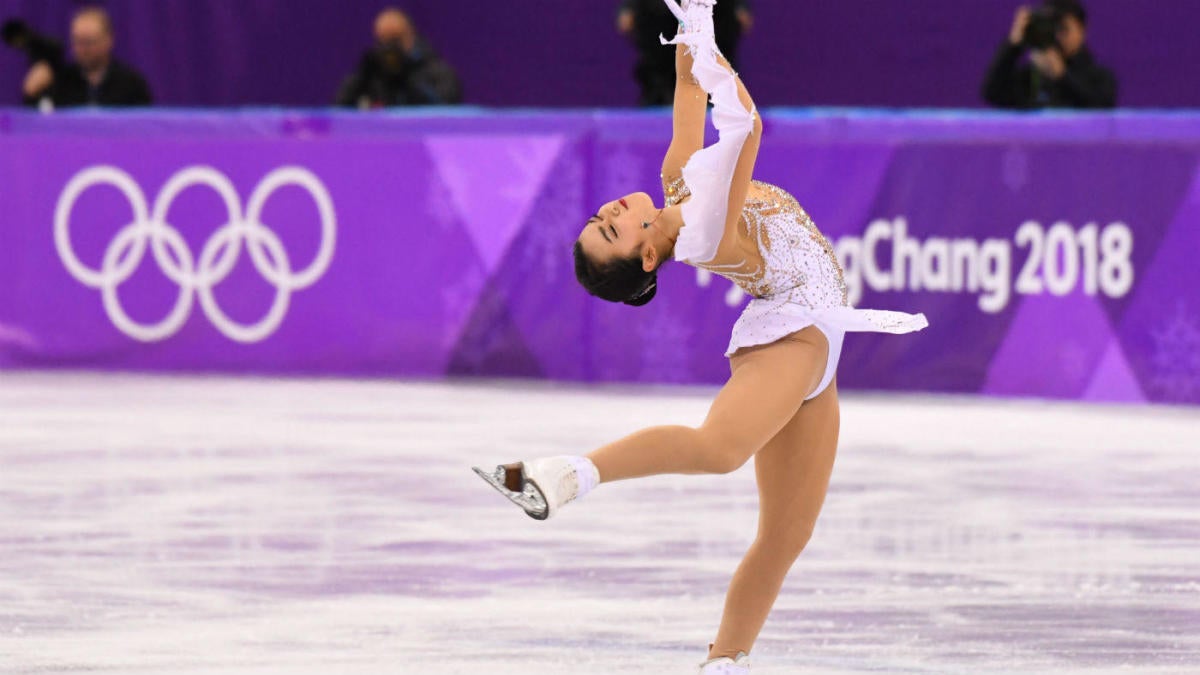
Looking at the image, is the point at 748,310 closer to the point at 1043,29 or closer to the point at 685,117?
the point at 685,117

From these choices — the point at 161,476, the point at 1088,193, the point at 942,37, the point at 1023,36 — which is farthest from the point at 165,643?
the point at 942,37

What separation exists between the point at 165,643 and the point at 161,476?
3335mm

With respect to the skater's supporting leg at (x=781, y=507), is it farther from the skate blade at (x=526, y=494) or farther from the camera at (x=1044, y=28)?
the camera at (x=1044, y=28)

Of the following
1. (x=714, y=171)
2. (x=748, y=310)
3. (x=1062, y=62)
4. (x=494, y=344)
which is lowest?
(x=494, y=344)

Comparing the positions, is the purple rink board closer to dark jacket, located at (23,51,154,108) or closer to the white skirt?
dark jacket, located at (23,51,154,108)

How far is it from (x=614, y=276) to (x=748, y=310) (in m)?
0.36

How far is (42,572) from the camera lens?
7.32 m

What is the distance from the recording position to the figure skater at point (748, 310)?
16.9 feet

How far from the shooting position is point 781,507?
5500 millimetres

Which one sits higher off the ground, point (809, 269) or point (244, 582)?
point (809, 269)

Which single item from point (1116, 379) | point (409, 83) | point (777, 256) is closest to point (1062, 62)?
point (1116, 379)

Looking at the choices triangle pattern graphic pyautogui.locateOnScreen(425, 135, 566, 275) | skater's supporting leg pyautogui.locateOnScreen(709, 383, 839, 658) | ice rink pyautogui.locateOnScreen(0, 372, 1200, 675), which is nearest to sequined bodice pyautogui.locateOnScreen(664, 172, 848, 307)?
skater's supporting leg pyautogui.locateOnScreen(709, 383, 839, 658)

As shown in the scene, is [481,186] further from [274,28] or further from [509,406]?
[274,28]

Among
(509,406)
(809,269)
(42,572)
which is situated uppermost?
(809,269)
